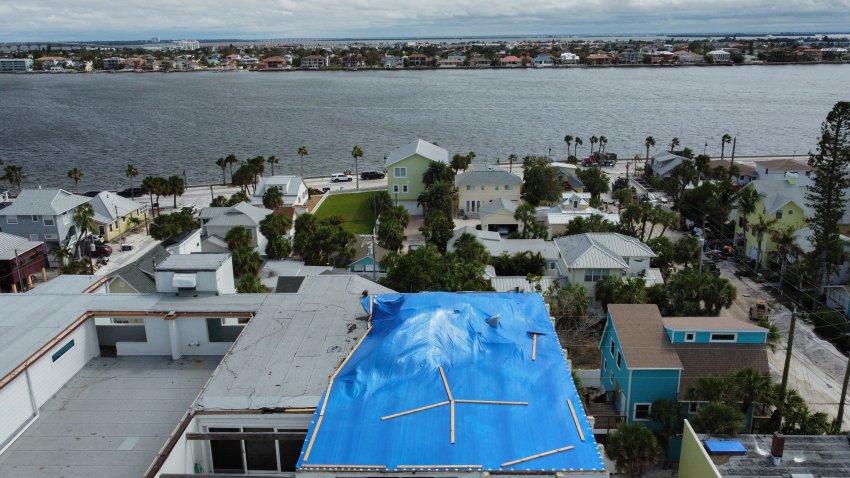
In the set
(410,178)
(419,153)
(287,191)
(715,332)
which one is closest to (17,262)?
(287,191)

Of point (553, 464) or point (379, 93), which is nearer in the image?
point (553, 464)

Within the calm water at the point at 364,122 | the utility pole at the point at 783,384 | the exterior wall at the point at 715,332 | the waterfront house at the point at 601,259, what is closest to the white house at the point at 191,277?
the exterior wall at the point at 715,332

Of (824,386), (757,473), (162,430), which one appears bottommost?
(824,386)

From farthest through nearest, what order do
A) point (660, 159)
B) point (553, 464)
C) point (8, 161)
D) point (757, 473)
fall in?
point (8, 161), point (660, 159), point (757, 473), point (553, 464)

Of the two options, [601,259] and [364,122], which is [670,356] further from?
[364,122]

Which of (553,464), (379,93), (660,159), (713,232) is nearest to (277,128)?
(379,93)

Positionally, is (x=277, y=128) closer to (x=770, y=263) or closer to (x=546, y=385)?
(x=770, y=263)
